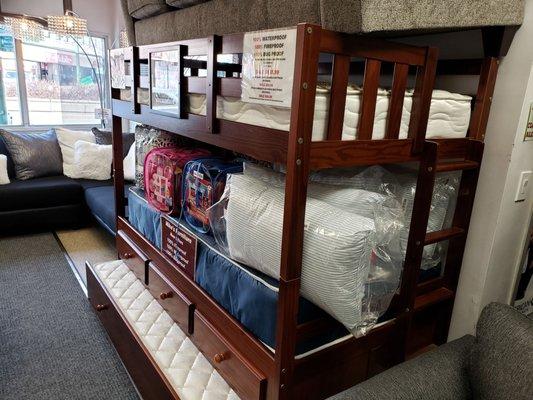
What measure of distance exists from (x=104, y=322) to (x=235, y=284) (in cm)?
109

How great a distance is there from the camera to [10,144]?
3.70 metres

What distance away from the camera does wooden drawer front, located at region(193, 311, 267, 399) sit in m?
1.24

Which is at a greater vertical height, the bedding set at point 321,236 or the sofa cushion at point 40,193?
the bedding set at point 321,236

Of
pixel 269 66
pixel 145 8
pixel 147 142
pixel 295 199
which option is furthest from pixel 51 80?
pixel 295 199

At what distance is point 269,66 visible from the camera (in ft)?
3.23

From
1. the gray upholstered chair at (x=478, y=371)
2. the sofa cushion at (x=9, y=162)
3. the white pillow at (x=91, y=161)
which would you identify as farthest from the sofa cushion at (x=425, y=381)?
the sofa cushion at (x=9, y=162)

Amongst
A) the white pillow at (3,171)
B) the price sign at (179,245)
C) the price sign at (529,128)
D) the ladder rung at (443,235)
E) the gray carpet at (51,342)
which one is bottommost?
the gray carpet at (51,342)

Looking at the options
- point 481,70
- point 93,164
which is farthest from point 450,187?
point 93,164

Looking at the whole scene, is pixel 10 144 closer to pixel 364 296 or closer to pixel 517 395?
pixel 364 296

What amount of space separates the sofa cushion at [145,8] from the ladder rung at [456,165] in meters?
1.42

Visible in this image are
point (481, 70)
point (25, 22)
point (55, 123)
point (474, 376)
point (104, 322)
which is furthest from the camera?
point (55, 123)

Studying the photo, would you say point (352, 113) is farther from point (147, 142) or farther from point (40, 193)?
point (40, 193)

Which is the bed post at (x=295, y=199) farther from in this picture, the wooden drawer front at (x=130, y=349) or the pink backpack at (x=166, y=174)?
the pink backpack at (x=166, y=174)

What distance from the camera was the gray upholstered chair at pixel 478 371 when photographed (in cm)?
100
